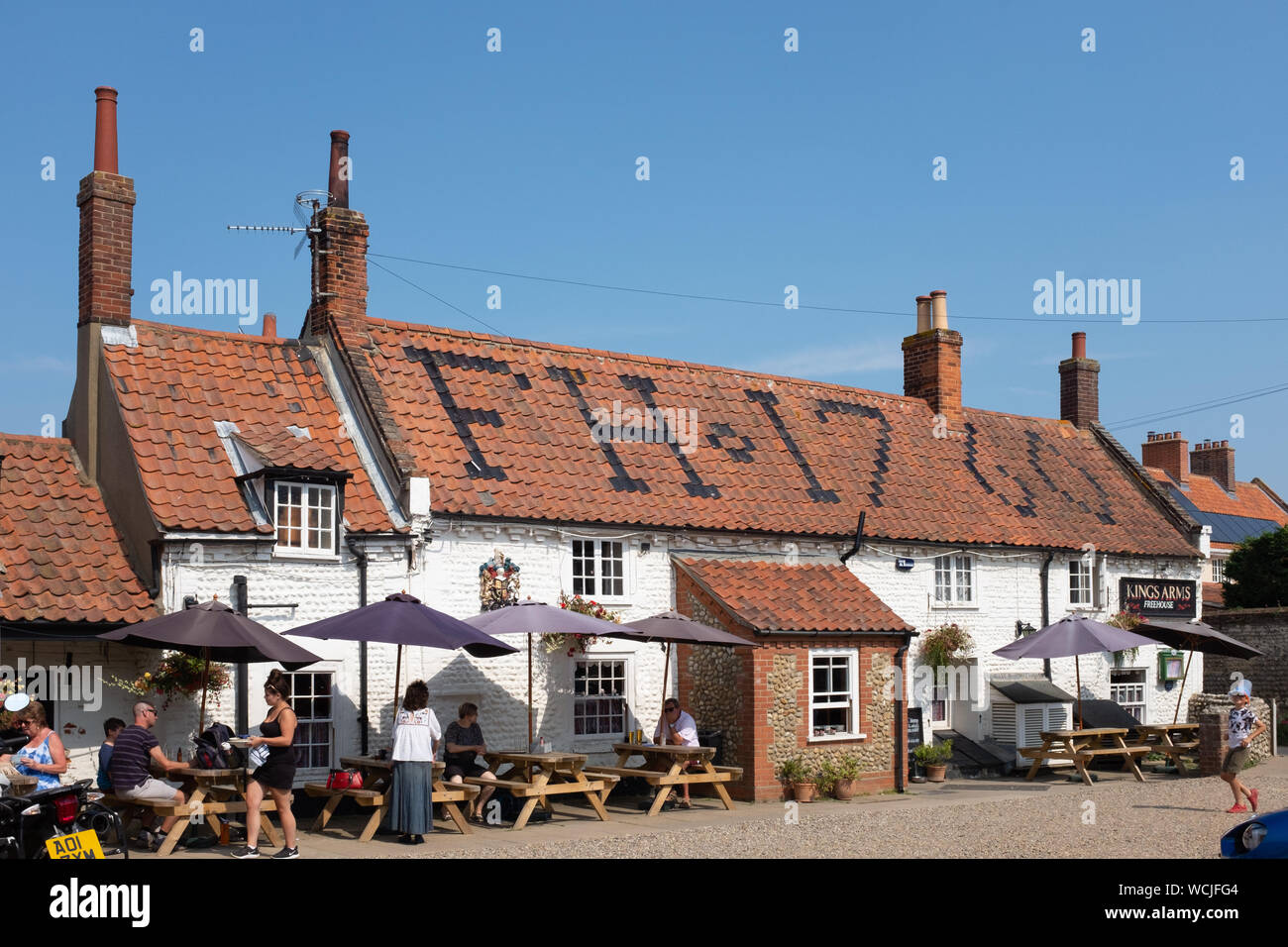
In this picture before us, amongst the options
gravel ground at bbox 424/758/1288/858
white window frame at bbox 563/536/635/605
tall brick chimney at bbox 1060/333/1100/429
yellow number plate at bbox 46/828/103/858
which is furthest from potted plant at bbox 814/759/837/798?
tall brick chimney at bbox 1060/333/1100/429

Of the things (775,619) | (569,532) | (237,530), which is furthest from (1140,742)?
(237,530)

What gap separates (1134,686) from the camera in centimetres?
2642

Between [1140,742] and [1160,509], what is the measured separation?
700 centimetres

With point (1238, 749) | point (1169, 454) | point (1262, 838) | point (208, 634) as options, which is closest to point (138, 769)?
point (208, 634)

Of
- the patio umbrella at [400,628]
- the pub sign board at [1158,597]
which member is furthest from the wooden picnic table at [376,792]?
the pub sign board at [1158,597]

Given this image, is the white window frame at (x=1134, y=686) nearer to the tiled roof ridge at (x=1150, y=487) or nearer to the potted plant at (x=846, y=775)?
the tiled roof ridge at (x=1150, y=487)

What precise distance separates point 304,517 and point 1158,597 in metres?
18.0

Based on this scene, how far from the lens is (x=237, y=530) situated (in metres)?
16.3

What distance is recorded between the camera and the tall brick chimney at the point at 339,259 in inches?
796

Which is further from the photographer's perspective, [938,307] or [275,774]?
[938,307]

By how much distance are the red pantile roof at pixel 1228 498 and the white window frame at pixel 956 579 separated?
24047 millimetres

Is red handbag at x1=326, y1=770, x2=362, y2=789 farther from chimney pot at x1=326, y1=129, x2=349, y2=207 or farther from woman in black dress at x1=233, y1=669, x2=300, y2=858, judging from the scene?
chimney pot at x1=326, y1=129, x2=349, y2=207

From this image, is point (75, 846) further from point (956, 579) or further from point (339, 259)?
point (956, 579)
